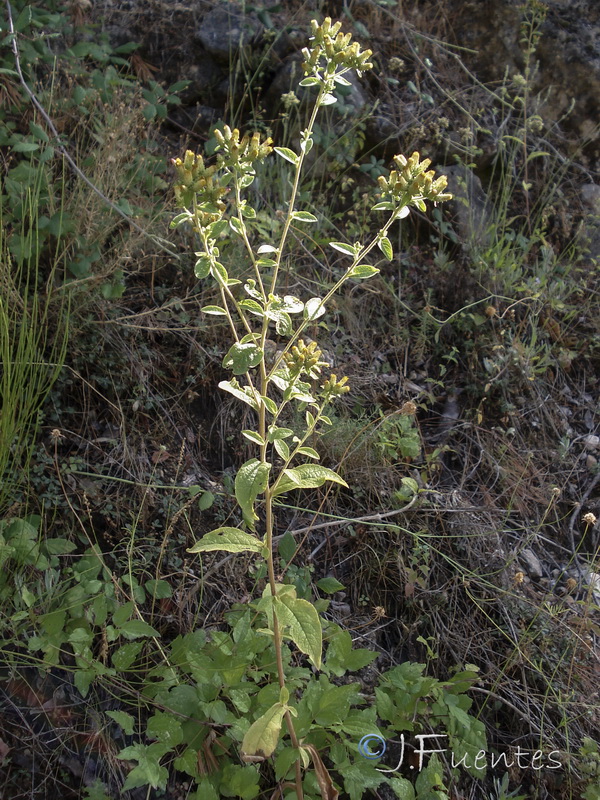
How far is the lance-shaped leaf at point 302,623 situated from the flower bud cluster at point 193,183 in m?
0.95

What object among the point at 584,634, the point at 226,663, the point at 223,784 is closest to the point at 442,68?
the point at 584,634

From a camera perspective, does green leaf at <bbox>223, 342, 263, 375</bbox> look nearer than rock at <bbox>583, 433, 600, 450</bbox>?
Yes

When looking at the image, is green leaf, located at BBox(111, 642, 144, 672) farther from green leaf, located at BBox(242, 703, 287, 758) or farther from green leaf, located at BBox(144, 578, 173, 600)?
green leaf, located at BBox(242, 703, 287, 758)

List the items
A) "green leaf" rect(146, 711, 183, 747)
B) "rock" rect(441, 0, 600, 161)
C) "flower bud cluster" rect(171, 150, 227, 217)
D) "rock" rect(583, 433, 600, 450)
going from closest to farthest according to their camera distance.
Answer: "flower bud cluster" rect(171, 150, 227, 217), "green leaf" rect(146, 711, 183, 747), "rock" rect(583, 433, 600, 450), "rock" rect(441, 0, 600, 161)

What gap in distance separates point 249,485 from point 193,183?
680mm

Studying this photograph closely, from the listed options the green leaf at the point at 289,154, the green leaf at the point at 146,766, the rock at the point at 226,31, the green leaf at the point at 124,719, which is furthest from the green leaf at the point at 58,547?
the rock at the point at 226,31

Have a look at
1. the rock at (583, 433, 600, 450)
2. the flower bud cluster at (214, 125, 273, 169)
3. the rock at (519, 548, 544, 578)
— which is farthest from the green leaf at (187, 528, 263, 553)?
the rock at (583, 433, 600, 450)

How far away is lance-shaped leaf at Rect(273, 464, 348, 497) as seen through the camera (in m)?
1.59

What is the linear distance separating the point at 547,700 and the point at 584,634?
0.27m

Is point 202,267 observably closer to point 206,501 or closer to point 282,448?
point 282,448

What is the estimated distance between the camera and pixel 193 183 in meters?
1.42

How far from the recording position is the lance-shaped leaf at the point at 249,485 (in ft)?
4.90

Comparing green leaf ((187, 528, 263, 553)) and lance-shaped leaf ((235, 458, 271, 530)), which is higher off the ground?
lance-shaped leaf ((235, 458, 271, 530))

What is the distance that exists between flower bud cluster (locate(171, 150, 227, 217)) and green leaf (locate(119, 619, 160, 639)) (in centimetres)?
116
